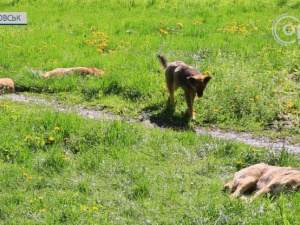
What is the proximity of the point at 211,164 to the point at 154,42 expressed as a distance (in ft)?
23.7

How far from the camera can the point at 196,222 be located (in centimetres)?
687

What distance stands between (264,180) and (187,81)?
4061 mm

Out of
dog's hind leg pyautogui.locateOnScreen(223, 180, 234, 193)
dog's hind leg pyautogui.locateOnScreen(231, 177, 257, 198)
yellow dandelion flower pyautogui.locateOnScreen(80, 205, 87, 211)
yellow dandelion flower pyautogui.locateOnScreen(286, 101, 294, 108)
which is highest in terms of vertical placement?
yellow dandelion flower pyautogui.locateOnScreen(286, 101, 294, 108)

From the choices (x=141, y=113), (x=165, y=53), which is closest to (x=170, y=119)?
(x=141, y=113)

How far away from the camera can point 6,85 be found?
13.0 m

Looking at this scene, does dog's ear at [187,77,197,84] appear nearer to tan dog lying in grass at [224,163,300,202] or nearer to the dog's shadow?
the dog's shadow

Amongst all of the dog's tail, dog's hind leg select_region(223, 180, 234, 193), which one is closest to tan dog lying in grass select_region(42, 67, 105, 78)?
the dog's tail

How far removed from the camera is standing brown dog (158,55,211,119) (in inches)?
432

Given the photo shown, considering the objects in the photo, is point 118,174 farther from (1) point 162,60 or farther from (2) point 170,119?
(1) point 162,60

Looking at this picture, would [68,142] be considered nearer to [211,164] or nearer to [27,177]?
[27,177]

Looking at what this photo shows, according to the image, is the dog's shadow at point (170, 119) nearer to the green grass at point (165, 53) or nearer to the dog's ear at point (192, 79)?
the green grass at point (165, 53)

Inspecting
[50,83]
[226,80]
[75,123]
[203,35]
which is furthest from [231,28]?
[75,123]

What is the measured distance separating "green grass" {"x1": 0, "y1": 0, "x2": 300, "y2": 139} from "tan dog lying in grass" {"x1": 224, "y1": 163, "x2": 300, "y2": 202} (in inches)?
120

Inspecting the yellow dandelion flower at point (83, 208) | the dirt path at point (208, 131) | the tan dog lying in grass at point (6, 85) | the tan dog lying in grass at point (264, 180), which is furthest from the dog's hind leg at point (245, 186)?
the tan dog lying in grass at point (6, 85)
